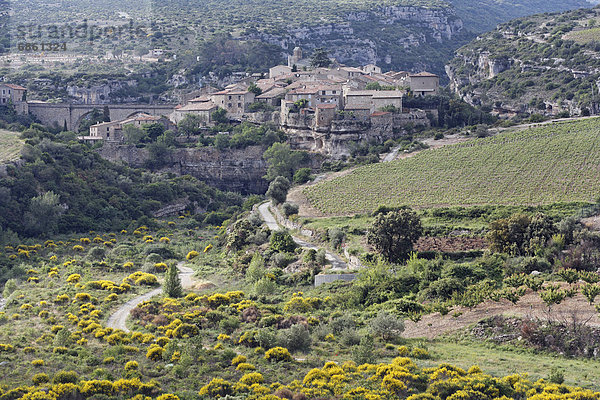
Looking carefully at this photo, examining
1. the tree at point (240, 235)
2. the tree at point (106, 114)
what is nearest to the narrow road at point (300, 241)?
the tree at point (240, 235)

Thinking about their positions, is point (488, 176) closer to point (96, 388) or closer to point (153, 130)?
point (153, 130)

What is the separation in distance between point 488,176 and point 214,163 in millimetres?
35781

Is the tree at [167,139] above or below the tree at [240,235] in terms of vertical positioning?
above

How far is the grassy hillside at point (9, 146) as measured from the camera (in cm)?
7981

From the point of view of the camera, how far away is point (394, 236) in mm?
51906

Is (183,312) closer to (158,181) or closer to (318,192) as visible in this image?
(318,192)

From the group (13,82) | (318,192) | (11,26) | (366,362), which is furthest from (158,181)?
(11,26)

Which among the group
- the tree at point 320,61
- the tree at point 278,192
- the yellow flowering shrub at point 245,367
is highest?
the tree at point 320,61

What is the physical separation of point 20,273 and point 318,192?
2674 cm

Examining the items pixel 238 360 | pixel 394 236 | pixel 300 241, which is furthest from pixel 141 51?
pixel 238 360

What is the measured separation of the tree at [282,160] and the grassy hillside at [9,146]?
23.6 m

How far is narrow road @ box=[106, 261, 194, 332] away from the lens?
141 feet

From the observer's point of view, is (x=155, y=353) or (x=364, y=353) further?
(x=155, y=353)

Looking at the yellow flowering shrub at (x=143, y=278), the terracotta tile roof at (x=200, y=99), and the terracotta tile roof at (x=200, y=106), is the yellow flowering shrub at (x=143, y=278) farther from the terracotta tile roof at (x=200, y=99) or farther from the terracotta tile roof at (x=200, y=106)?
the terracotta tile roof at (x=200, y=99)
